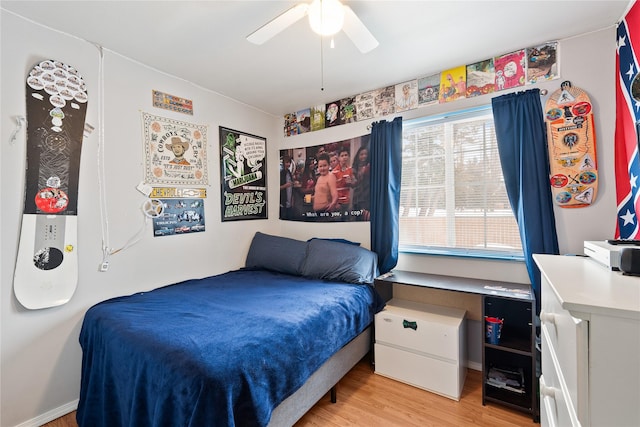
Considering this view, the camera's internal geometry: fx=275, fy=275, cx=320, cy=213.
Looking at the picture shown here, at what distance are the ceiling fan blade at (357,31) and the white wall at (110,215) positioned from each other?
1055 mm

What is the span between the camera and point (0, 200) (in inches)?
62.9

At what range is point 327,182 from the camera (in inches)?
122

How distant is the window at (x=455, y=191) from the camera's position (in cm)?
224

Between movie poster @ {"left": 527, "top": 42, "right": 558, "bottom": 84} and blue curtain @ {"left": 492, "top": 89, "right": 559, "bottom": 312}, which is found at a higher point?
movie poster @ {"left": 527, "top": 42, "right": 558, "bottom": 84}

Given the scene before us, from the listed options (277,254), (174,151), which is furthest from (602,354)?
(174,151)

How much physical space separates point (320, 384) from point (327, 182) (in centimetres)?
198

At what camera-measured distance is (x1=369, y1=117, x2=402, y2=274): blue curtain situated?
257 cm

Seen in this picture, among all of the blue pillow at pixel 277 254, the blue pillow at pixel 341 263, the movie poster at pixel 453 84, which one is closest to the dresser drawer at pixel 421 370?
the blue pillow at pixel 341 263

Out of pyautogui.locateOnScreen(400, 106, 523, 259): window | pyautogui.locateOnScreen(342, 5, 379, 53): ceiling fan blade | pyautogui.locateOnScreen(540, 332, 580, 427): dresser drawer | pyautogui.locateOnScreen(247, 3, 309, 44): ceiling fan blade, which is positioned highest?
pyautogui.locateOnScreen(247, 3, 309, 44): ceiling fan blade

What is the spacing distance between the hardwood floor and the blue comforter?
0.42 metres

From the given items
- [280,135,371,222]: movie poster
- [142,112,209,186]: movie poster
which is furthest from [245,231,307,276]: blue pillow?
[142,112,209,186]: movie poster

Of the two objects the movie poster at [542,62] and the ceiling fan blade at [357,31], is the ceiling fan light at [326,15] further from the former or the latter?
the movie poster at [542,62]

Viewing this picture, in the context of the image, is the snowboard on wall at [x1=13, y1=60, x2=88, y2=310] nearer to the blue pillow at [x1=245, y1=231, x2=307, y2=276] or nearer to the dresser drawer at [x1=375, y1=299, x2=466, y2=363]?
the blue pillow at [x1=245, y1=231, x2=307, y2=276]

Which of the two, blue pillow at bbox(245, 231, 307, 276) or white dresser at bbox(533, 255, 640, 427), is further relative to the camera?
blue pillow at bbox(245, 231, 307, 276)
